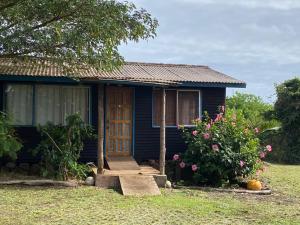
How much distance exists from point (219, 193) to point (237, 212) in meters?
2.55

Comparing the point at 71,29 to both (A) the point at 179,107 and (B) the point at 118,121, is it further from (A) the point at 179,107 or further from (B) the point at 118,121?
(A) the point at 179,107

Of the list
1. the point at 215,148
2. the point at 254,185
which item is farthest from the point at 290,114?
the point at 215,148

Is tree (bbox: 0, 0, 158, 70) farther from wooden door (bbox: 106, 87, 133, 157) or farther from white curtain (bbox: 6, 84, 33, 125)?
wooden door (bbox: 106, 87, 133, 157)

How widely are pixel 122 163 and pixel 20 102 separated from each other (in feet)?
11.2

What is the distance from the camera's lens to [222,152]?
13.0 meters

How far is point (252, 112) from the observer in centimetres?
3322

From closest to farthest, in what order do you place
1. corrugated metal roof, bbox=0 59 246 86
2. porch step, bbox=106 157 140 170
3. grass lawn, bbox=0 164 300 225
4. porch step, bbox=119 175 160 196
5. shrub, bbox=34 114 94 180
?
grass lawn, bbox=0 164 300 225 → porch step, bbox=119 175 160 196 → shrub, bbox=34 114 94 180 → corrugated metal roof, bbox=0 59 246 86 → porch step, bbox=106 157 140 170

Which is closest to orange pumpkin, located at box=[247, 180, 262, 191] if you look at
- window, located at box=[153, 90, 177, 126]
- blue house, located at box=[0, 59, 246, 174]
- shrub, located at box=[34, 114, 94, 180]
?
blue house, located at box=[0, 59, 246, 174]

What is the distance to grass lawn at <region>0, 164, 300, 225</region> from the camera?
868 centimetres

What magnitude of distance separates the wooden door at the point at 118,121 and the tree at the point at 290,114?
10.2 m

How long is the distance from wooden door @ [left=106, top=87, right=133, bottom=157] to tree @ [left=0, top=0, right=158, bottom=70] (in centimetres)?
387

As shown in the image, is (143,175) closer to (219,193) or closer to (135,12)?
(219,193)

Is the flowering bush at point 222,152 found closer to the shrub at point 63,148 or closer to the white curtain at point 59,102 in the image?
the shrub at point 63,148

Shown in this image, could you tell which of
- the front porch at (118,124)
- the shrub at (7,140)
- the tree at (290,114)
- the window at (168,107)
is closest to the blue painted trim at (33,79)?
the shrub at (7,140)
